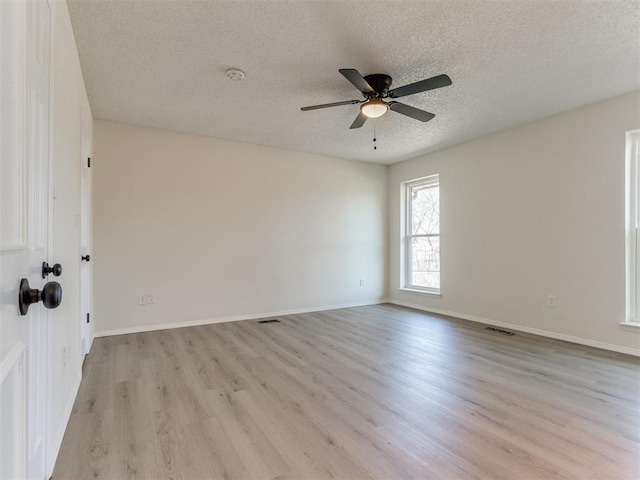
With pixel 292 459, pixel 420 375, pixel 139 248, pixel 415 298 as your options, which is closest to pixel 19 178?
pixel 292 459

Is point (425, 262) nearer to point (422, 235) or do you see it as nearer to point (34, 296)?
point (422, 235)

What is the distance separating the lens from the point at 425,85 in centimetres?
252

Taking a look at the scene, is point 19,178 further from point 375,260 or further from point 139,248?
point 375,260

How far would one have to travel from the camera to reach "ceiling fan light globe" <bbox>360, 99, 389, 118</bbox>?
9.18ft

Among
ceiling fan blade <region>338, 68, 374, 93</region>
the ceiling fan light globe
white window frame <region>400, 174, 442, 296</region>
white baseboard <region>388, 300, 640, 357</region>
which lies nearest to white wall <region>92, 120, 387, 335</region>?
white window frame <region>400, 174, 442, 296</region>

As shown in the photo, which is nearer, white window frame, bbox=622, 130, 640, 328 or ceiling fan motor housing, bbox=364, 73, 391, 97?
ceiling fan motor housing, bbox=364, 73, 391, 97

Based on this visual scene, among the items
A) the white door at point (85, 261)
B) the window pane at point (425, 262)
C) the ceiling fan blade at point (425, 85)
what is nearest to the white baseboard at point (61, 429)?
the white door at point (85, 261)

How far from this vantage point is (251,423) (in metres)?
2.00

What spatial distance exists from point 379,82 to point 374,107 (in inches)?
8.2

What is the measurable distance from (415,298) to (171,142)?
168 inches

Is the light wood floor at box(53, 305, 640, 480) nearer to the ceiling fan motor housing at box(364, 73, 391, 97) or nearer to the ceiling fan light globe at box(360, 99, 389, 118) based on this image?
the ceiling fan light globe at box(360, 99, 389, 118)

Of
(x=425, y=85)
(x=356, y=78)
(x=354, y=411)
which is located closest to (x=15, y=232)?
(x=354, y=411)

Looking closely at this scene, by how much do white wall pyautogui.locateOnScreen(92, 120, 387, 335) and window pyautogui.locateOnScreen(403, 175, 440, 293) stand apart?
565 millimetres

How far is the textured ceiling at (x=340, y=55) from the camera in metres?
2.13
